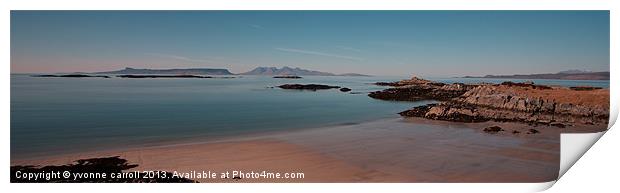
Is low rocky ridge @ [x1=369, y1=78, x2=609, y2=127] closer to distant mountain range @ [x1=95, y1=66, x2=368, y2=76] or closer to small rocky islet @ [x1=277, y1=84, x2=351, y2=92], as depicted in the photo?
small rocky islet @ [x1=277, y1=84, x2=351, y2=92]

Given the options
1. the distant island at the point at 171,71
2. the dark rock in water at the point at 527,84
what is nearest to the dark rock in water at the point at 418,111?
the dark rock in water at the point at 527,84

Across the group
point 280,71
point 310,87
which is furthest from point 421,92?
point 280,71

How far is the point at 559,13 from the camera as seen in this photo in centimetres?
412

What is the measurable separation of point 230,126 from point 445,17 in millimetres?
2428

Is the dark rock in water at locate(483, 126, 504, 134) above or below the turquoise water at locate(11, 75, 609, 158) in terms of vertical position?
below

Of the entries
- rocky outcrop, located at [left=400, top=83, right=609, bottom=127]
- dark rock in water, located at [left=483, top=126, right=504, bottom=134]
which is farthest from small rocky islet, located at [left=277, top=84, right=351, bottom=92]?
dark rock in water, located at [left=483, top=126, right=504, bottom=134]

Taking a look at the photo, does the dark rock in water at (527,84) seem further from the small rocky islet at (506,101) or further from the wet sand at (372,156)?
the wet sand at (372,156)

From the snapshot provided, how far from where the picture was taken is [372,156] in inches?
170

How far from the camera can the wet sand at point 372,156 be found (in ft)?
13.4

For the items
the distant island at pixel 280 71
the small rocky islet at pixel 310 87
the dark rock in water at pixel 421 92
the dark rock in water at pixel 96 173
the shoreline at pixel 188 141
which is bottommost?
the dark rock in water at pixel 96 173

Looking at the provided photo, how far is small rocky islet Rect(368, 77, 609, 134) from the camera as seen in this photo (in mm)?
4523

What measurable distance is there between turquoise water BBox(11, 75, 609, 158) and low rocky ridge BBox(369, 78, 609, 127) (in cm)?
20

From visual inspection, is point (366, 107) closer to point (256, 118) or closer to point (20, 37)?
point (256, 118)
